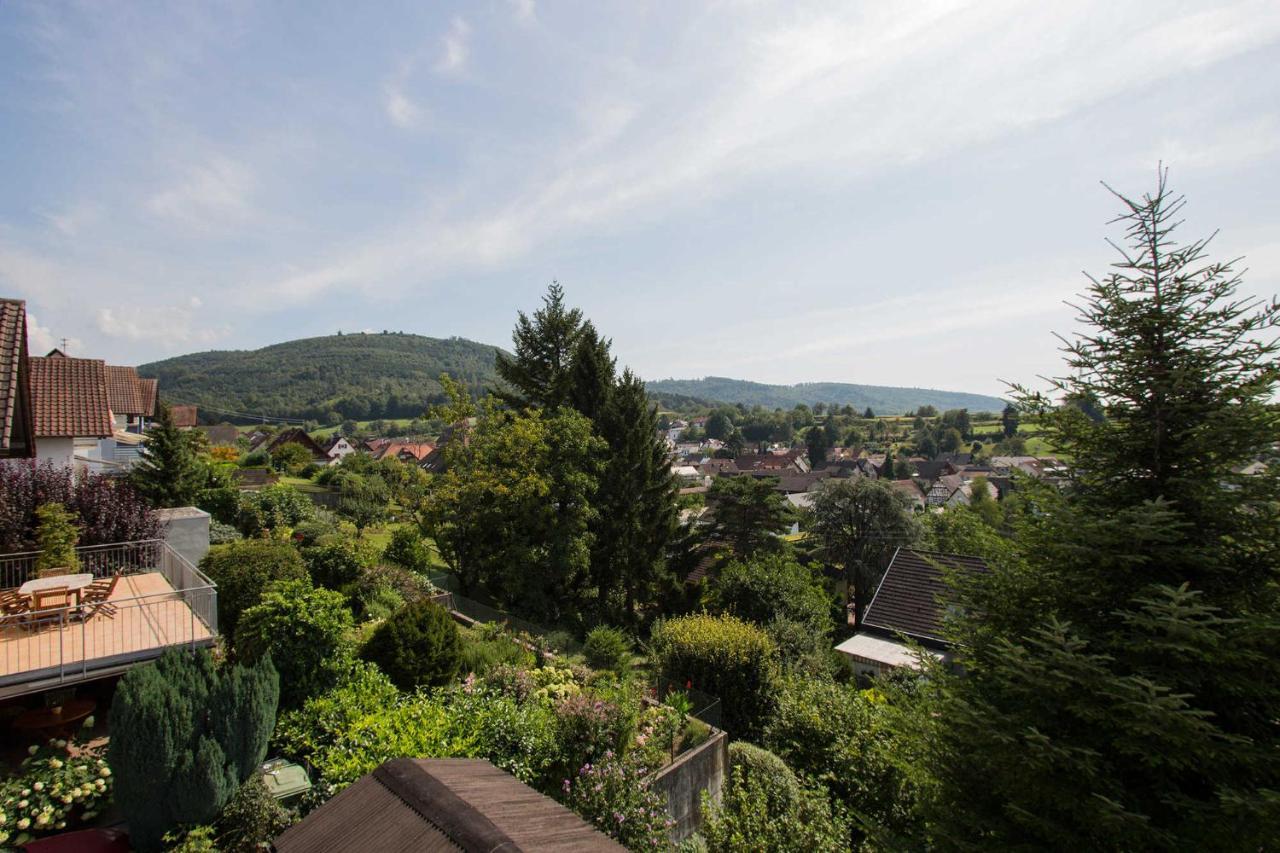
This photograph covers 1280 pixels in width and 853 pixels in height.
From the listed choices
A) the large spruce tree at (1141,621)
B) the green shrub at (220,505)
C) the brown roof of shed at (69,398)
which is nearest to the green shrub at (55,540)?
the brown roof of shed at (69,398)

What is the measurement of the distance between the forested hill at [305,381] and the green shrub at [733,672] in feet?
372

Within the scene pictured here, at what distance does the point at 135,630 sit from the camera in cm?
963

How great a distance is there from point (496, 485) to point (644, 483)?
6.01 meters

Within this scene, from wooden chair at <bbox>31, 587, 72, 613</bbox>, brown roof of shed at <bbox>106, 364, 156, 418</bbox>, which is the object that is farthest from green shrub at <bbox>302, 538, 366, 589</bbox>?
brown roof of shed at <bbox>106, 364, 156, 418</bbox>

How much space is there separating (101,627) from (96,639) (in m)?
0.62

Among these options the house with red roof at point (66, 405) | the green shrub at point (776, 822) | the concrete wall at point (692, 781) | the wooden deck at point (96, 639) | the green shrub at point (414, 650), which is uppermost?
the house with red roof at point (66, 405)

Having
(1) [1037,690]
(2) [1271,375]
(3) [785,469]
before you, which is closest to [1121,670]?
(1) [1037,690]

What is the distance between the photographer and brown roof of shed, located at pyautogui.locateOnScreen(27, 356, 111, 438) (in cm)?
1573

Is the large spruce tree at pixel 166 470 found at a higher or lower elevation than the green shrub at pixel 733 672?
higher

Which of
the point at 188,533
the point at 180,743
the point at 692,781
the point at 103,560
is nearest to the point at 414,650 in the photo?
the point at 180,743

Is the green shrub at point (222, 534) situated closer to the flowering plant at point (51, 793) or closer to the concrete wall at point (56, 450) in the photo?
the concrete wall at point (56, 450)

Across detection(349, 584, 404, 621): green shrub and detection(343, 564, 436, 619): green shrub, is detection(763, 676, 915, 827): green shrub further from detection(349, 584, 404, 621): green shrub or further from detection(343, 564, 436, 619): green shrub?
detection(349, 584, 404, 621): green shrub

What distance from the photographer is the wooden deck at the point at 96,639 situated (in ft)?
27.0

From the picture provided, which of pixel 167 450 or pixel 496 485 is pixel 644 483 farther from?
pixel 167 450
